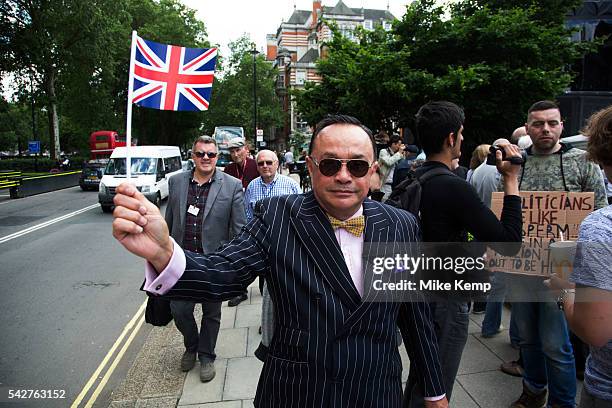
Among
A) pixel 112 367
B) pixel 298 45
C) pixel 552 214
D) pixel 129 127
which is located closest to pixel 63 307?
pixel 112 367

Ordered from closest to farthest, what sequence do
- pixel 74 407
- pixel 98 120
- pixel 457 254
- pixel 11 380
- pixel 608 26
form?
1. pixel 457 254
2. pixel 74 407
3. pixel 11 380
4. pixel 608 26
5. pixel 98 120

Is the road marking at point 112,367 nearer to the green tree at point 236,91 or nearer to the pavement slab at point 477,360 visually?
the pavement slab at point 477,360

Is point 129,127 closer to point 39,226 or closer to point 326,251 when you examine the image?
point 326,251

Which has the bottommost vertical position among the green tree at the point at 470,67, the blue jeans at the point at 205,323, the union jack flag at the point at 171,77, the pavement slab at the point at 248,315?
the pavement slab at the point at 248,315

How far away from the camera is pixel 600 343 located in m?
1.50

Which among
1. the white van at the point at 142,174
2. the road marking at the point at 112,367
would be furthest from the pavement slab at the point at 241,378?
the white van at the point at 142,174

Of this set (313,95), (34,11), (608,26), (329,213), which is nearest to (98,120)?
(34,11)

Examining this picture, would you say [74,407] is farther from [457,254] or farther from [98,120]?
[98,120]

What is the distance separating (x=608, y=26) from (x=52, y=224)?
746 inches

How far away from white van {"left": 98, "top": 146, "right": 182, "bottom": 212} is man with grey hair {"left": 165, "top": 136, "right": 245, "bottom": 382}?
10.4 m

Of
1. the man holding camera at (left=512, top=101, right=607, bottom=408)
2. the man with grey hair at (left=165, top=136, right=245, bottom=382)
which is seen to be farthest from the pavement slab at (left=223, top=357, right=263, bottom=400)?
the man holding camera at (left=512, top=101, right=607, bottom=408)

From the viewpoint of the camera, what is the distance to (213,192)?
13.6ft

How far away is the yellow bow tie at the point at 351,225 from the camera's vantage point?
1.76 meters

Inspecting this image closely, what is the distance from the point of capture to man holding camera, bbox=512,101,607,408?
2.86 m
